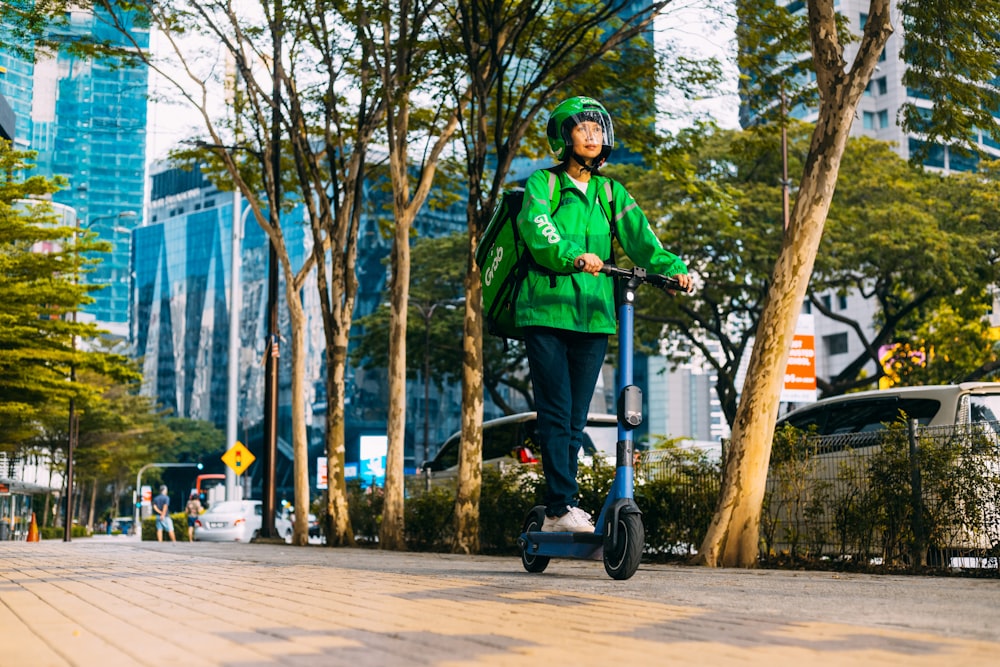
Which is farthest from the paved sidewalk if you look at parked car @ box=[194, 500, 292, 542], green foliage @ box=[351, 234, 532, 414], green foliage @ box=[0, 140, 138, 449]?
green foliage @ box=[351, 234, 532, 414]

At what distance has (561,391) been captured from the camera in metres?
7.13

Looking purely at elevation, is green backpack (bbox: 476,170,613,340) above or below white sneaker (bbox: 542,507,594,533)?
above

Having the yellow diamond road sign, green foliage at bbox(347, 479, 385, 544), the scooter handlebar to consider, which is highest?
the scooter handlebar

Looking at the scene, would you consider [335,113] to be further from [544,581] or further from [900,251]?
[900,251]

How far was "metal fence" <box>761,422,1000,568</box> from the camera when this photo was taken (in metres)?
9.01

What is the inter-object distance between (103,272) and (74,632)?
203 m

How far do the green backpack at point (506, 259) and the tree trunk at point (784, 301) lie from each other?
132 inches

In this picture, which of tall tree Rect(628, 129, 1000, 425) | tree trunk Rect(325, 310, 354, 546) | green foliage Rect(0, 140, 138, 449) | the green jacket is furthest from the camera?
tall tree Rect(628, 129, 1000, 425)

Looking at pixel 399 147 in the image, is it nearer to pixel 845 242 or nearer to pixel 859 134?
pixel 845 242

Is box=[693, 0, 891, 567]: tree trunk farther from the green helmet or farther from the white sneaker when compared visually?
the green helmet

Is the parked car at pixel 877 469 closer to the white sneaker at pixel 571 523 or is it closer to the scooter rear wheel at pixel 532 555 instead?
the scooter rear wheel at pixel 532 555

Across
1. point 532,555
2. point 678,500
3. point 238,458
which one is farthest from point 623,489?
point 238,458

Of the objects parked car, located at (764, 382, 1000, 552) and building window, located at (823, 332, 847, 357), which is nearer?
parked car, located at (764, 382, 1000, 552)

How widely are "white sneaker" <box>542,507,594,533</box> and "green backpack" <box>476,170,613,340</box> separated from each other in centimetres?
102
